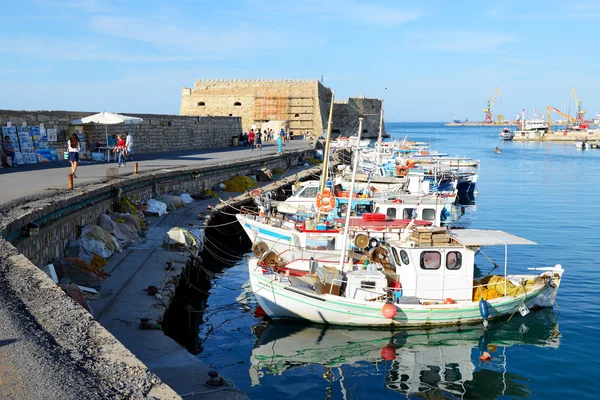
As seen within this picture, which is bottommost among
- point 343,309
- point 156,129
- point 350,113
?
point 343,309

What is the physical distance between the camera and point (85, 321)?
791cm

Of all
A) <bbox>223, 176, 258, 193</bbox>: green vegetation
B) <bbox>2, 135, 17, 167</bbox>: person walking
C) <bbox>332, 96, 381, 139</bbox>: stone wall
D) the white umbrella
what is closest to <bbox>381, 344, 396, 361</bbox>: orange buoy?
<bbox>2, 135, 17, 167</bbox>: person walking

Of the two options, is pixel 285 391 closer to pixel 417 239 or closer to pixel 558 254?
pixel 417 239

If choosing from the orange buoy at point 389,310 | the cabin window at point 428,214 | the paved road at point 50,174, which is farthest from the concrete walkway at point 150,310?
the cabin window at point 428,214

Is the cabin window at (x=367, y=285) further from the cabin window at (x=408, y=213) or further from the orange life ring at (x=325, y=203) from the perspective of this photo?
the cabin window at (x=408, y=213)

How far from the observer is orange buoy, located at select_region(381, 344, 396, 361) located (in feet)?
43.5

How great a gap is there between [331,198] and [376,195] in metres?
5.60

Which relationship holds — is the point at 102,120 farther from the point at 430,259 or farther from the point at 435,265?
the point at 435,265

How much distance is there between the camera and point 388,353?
1352 cm

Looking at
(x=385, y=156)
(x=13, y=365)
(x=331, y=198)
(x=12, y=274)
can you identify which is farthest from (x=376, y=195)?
(x=385, y=156)

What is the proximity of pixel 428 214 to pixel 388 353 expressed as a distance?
30.4ft

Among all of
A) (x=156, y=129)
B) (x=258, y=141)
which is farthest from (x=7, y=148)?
(x=258, y=141)

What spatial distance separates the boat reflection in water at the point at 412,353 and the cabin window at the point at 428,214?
6.42m

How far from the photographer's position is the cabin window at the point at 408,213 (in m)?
22.0
